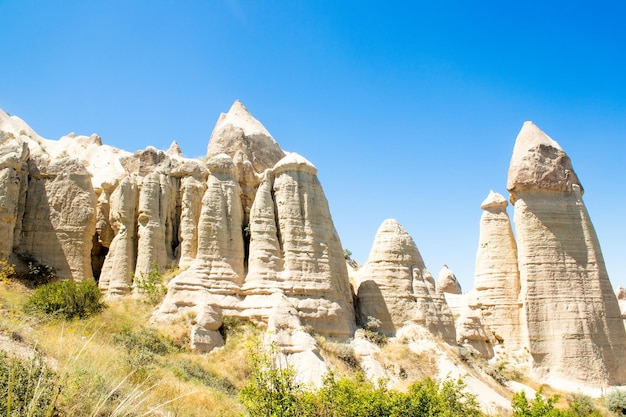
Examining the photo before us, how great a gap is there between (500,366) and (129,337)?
17420 millimetres

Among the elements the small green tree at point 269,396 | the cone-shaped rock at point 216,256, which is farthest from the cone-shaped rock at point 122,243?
the small green tree at point 269,396

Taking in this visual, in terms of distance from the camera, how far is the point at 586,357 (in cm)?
2495

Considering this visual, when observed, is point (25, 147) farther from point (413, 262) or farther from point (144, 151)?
point (413, 262)

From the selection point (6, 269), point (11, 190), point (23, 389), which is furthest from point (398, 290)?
point (23, 389)

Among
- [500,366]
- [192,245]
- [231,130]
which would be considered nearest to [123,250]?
[192,245]

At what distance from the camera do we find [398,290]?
24.1m

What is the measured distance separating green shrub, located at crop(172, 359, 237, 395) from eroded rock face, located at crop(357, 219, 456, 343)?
8.95 metres

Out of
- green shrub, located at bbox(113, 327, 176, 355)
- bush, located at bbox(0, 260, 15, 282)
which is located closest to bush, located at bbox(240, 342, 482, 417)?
green shrub, located at bbox(113, 327, 176, 355)

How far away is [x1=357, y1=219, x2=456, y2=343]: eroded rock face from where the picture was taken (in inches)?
931

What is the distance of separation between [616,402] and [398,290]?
33.1 feet

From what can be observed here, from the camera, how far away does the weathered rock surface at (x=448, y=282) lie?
41594 millimetres

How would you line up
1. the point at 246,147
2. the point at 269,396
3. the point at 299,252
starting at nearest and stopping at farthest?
the point at 269,396
the point at 299,252
the point at 246,147

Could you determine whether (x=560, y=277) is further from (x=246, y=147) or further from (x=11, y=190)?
(x=11, y=190)

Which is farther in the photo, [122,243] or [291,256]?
[122,243]
